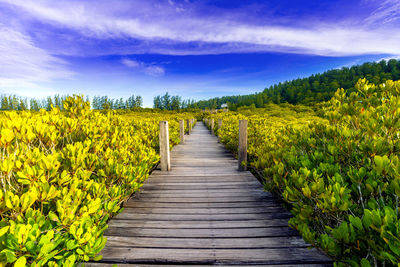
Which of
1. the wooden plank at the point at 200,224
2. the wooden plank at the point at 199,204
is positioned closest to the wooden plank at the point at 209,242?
the wooden plank at the point at 200,224

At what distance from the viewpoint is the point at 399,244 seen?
1125mm

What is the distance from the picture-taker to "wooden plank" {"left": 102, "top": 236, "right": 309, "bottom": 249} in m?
2.30

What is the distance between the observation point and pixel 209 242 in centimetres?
237

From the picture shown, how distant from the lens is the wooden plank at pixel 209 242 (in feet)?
7.55

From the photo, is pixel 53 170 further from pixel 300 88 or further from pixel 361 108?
pixel 300 88

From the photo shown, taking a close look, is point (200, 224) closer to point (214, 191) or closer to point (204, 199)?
point (204, 199)

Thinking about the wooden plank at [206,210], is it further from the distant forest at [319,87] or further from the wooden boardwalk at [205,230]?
the distant forest at [319,87]

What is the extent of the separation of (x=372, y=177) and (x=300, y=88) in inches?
3523

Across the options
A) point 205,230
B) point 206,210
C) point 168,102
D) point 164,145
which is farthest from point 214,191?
point 168,102

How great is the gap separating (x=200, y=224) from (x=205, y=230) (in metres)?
0.17

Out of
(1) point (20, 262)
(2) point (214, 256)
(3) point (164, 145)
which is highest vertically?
(3) point (164, 145)

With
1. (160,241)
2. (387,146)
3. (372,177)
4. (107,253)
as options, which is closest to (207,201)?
(160,241)

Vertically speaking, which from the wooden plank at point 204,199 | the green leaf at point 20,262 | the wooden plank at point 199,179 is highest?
the green leaf at point 20,262

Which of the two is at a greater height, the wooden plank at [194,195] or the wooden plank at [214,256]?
the wooden plank at [194,195]
